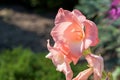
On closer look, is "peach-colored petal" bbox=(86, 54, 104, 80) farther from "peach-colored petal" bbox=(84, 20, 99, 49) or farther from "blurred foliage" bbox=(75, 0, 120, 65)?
"blurred foliage" bbox=(75, 0, 120, 65)

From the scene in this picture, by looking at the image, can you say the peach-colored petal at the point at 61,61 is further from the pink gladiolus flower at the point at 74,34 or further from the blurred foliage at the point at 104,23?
the blurred foliage at the point at 104,23

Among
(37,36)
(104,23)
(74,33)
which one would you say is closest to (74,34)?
(74,33)

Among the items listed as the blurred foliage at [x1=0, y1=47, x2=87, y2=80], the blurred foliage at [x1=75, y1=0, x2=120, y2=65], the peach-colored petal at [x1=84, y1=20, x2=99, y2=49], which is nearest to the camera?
the peach-colored petal at [x1=84, y1=20, x2=99, y2=49]

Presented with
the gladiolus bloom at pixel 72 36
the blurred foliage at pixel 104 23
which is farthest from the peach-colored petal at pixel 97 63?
the blurred foliage at pixel 104 23

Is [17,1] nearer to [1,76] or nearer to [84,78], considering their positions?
[1,76]

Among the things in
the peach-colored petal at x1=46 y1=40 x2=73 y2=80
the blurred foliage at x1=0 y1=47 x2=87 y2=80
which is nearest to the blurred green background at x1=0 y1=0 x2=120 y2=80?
the blurred foliage at x1=0 y1=47 x2=87 y2=80

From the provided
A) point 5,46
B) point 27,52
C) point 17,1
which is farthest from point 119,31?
point 17,1

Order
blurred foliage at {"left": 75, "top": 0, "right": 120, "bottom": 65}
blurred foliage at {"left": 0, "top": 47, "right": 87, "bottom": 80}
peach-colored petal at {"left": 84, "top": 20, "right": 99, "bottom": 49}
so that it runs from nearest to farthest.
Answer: peach-colored petal at {"left": 84, "top": 20, "right": 99, "bottom": 49} → blurred foliage at {"left": 0, "top": 47, "right": 87, "bottom": 80} → blurred foliage at {"left": 75, "top": 0, "right": 120, "bottom": 65}
